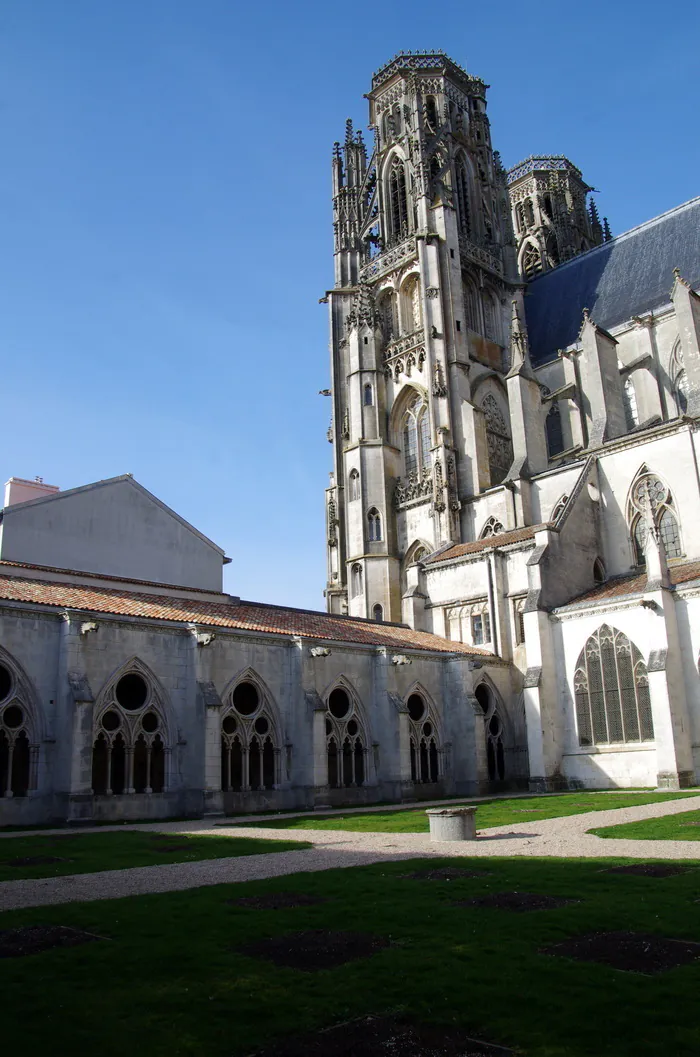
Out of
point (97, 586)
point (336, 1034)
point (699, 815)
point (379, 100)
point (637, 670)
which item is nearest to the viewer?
point (336, 1034)

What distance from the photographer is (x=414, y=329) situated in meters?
55.8

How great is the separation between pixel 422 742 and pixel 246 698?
26.8 ft

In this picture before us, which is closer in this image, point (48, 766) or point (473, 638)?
point (48, 766)

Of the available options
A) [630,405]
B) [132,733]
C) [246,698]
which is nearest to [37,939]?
[132,733]

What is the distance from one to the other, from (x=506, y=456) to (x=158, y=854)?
42.2 meters

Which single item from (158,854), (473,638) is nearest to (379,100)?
(473,638)

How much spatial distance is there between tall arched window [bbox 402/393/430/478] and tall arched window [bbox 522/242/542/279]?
27.5 meters

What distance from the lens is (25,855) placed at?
52.9ft

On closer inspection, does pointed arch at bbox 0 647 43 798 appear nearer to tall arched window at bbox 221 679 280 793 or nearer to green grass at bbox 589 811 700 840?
tall arched window at bbox 221 679 280 793

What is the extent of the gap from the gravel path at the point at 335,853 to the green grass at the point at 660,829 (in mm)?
445

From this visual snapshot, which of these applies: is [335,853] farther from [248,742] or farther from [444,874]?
[248,742]

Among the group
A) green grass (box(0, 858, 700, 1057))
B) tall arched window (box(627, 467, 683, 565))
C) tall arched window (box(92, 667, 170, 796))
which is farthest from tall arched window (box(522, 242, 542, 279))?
green grass (box(0, 858, 700, 1057))

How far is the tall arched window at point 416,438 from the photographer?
2109 inches

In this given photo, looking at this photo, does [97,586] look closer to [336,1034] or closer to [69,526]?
[69,526]
